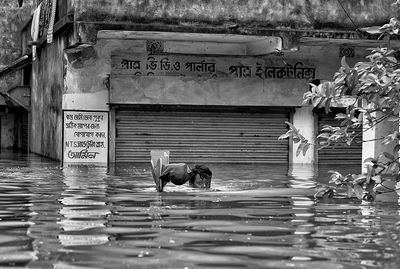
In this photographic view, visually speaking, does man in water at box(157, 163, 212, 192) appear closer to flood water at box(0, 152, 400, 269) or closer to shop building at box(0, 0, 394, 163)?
flood water at box(0, 152, 400, 269)

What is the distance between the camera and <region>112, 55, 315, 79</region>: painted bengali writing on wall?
23297 mm

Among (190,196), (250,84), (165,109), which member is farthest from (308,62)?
(190,196)

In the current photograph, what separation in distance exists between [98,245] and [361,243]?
6.60 ft

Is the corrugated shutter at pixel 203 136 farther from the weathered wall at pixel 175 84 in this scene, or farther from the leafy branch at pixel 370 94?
the leafy branch at pixel 370 94

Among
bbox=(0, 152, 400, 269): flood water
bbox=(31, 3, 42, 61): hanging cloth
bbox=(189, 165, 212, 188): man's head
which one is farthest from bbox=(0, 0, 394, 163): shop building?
bbox=(189, 165, 212, 188): man's head

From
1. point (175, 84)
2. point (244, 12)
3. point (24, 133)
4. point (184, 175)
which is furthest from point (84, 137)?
point (24, 133)

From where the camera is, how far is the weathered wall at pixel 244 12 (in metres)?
20.9

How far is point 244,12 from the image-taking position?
70.7 feet

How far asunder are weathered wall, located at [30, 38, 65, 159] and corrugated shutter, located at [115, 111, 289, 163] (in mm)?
2103

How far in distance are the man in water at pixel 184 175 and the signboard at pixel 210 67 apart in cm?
1027

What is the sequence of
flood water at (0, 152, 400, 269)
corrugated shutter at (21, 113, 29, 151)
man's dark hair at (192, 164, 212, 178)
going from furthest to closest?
corrugated shutter at (21, 113, 29, 151), man's dark hair at (192, 164, 212, 178), flood water at (0, 152, 400, 269)

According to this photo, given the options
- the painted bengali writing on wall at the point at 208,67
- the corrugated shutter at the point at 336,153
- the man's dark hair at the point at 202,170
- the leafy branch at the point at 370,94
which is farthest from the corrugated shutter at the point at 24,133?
the leafy branch at the point at 370,94

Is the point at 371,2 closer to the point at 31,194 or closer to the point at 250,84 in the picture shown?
the point at 250,84

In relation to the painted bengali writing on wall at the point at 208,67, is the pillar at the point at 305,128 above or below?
below
